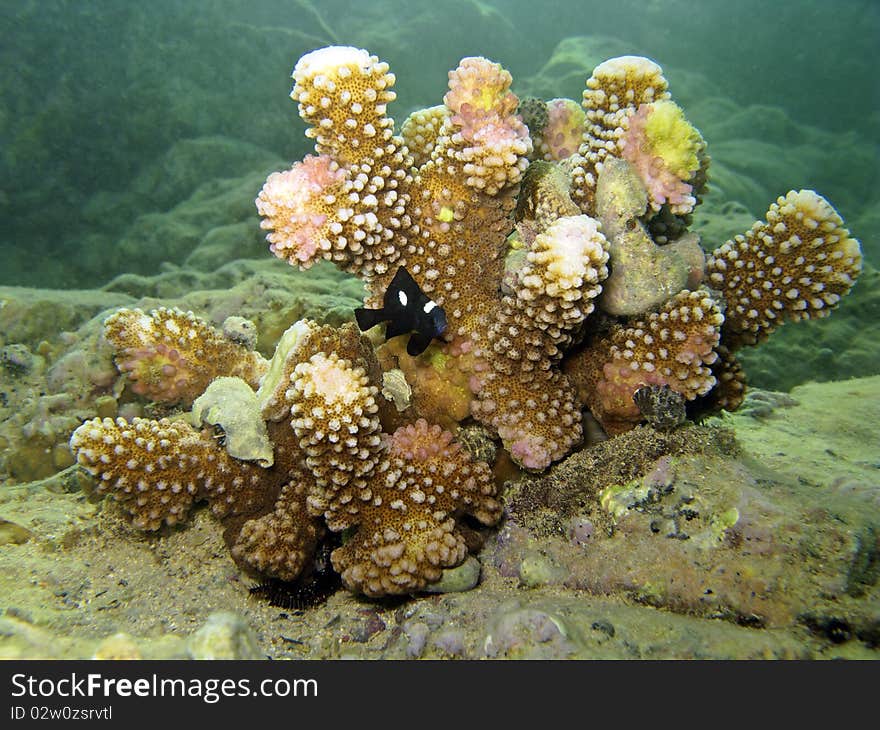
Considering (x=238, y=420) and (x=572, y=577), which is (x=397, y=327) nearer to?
(x=238, y=420)

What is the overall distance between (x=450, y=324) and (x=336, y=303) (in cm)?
245

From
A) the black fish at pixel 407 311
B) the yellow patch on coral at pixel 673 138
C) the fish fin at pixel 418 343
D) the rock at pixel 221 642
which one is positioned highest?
the yellow patch on coral at pixel 673 138

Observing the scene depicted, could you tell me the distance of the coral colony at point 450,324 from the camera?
2350mm

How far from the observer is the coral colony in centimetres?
235

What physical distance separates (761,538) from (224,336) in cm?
309

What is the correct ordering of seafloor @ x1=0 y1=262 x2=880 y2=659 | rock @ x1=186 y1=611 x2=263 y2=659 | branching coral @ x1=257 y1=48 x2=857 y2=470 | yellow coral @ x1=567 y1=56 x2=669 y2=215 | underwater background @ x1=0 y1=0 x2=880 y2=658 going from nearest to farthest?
rock @ x1=186 y1=611 x2=263 y2=659 → seafloor @ x1=0 y1=262 x2=880 y2=659 → underwater background @ x1=0 y1=0 x2=880 y2=658 → branching coral @ x1=257 y1=48 x2=857 y2=470 → yellow coral @ x1=567 y1=56 x2=669 y2=215

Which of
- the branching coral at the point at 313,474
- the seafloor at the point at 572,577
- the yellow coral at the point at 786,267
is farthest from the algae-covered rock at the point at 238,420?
the yellow coral at the point at 786,267

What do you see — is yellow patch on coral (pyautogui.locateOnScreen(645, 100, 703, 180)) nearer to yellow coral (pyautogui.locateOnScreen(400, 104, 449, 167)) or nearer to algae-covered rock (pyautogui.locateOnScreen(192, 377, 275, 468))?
→ yellow coral (pyautogui.locateOnScreen(400, 104, 449, 167))

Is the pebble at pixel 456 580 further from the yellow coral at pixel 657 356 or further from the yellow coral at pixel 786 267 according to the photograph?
the yellow coral at pixel 786 267

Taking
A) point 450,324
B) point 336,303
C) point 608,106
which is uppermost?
point 608,106

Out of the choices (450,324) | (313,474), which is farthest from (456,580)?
(450,324)

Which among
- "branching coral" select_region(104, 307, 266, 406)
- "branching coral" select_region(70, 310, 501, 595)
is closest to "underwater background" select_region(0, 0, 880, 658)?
"branching coral" select_region(70, 310, 501, 595)

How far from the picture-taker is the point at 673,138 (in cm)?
258

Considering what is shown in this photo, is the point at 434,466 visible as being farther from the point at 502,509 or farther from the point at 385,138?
the point at 385,138
